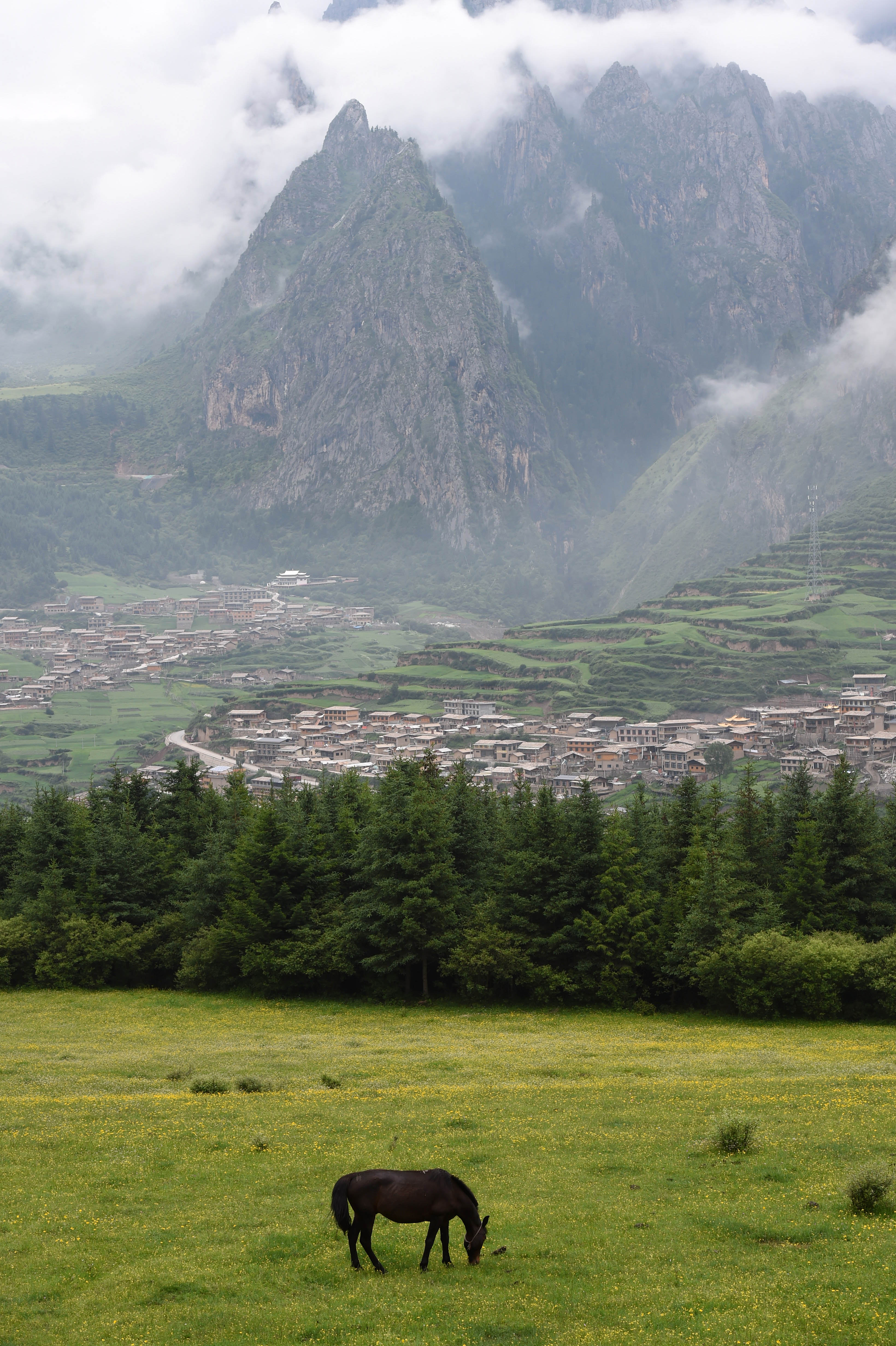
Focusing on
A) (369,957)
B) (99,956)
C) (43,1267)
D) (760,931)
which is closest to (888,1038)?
(760,931)

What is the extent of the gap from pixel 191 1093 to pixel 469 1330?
16.3 meters

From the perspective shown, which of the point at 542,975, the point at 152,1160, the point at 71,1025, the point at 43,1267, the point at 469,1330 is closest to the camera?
the point at 469,1330

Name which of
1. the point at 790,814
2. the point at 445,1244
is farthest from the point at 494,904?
the point at 445,1244

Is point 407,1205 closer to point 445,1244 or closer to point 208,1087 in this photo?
point 445,1244

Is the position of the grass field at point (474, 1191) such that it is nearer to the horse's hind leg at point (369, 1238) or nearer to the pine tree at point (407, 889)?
the horse's hind leg at point (369, 1238)

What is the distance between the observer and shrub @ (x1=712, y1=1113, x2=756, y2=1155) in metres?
22.7

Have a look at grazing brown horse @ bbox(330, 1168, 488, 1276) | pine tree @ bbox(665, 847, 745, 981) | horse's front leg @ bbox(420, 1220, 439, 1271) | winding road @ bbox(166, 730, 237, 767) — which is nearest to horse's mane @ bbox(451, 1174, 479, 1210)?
grazing brown horse @ bbox(330, 1168, 488, 1276)

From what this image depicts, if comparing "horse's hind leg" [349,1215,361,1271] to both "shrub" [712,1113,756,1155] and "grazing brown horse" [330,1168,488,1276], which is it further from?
"shrub" [712,1113,756,1155]

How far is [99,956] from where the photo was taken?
57250 mm

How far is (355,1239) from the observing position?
17188 millimetres

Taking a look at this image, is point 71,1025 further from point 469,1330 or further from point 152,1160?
point 469,1330

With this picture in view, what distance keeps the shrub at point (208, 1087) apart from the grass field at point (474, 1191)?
559 mm

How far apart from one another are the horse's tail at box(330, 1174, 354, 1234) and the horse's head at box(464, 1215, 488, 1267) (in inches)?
75.9

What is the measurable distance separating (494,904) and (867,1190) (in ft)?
122
